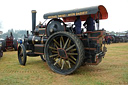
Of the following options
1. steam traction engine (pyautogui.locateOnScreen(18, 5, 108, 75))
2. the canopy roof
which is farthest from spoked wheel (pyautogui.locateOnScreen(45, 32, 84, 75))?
the canopy roof

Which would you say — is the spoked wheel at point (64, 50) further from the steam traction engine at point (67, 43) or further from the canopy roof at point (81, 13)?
the canopy roof at point (81, 13)

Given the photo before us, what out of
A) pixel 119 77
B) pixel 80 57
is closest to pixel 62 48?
pixel 80 57

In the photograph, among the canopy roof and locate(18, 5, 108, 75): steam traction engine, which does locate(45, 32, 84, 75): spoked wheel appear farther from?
the canopy roof

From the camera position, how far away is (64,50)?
4.65 metres

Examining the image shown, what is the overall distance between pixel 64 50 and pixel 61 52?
141 mm

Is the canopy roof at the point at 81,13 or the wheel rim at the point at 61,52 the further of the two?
the wheel rim at the point at 61,52

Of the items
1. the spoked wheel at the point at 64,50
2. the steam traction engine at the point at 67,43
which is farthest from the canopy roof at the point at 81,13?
the spoked wheel at the point at 64,50

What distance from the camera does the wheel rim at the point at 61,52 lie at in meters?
4.64

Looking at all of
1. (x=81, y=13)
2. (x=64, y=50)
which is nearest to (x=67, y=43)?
(x=64, y=50)

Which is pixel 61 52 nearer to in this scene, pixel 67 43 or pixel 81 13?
pixel 67 43

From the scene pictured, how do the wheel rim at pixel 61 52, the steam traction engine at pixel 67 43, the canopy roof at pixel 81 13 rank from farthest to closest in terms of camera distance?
the wheel rim at pixel 61 52, the steam traction engine at pixel 67 43, the canopy roof at pixel 81 13

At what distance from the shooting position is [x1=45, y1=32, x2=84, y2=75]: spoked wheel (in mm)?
4316

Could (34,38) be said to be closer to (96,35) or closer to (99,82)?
(96,35)

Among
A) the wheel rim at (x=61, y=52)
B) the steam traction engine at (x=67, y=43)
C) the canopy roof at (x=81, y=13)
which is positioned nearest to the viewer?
the canopy roof at (x=81, y=13)
